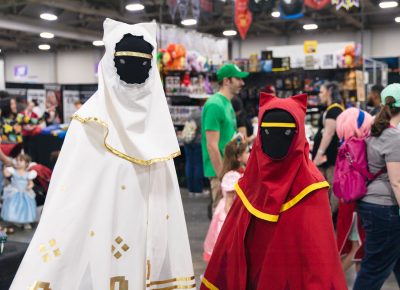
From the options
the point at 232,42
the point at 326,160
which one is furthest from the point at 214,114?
the point at 232,42

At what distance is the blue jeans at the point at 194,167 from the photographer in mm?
8289

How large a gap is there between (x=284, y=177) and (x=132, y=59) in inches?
32.4

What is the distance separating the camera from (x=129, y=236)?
7.16ft

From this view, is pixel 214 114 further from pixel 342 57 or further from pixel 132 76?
pixel 342 57

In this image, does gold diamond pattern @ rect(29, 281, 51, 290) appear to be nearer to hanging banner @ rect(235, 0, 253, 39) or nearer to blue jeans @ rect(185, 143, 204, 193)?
blue jeans @ rect(185, 143, 204, 193)

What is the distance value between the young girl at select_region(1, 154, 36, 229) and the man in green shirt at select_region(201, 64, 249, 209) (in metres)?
2.96

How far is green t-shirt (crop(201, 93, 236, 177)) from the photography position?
4203 mm

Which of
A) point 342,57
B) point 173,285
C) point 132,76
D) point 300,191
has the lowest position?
point 173,285

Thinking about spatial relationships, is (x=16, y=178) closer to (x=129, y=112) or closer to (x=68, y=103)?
(x=129, y=112)

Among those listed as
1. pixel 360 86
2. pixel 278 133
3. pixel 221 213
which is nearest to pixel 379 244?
pixel 221 213

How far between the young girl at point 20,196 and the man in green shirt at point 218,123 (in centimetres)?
296

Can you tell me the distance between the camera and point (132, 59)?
2.20 m

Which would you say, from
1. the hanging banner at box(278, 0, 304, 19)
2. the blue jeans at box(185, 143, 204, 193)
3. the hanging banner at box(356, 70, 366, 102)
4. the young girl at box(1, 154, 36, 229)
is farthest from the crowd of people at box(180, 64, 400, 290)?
the hanging banner at box(278, 0, 304, 19)

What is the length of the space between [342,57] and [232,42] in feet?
42.2
